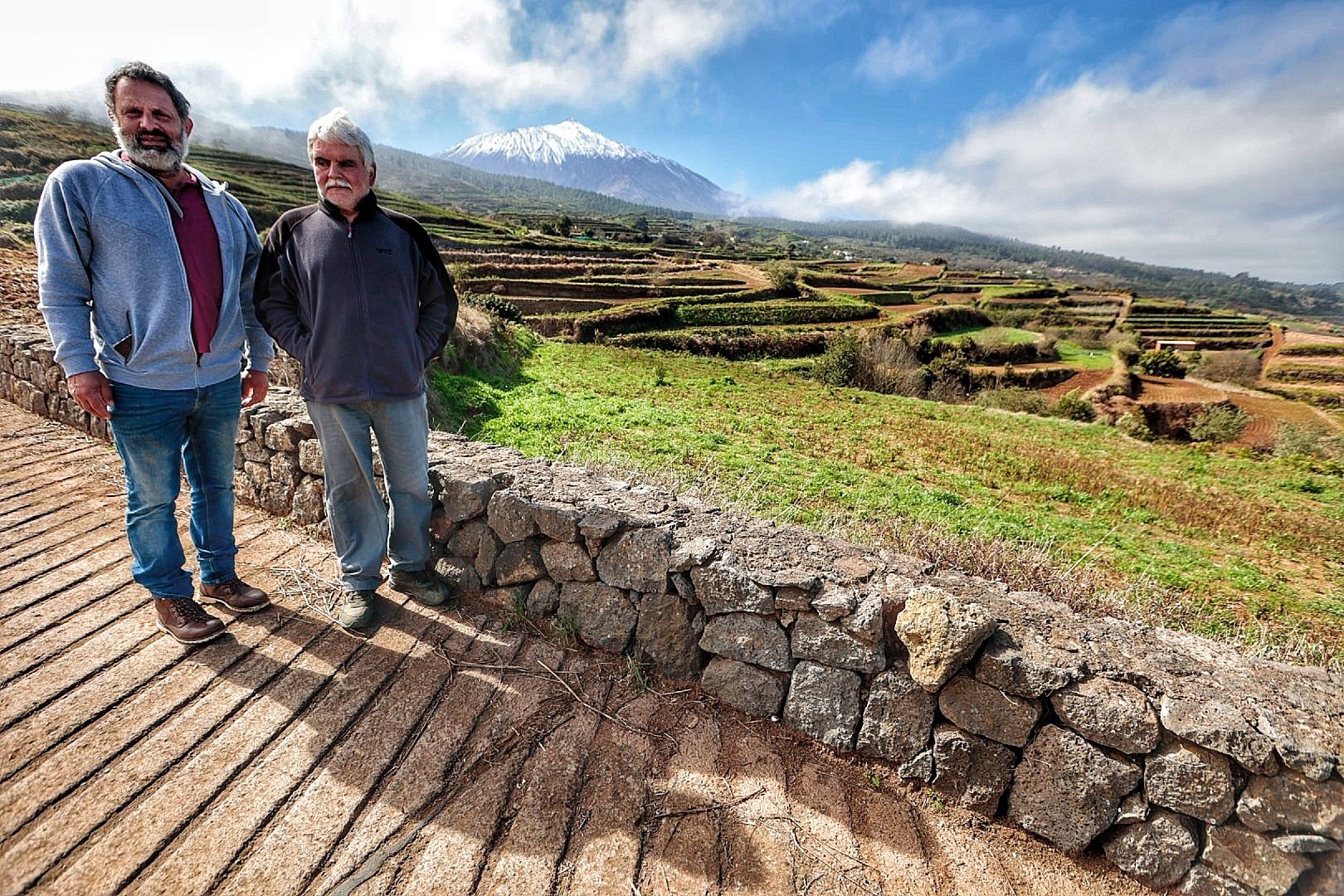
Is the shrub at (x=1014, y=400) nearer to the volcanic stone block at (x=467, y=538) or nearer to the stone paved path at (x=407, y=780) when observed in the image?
the stone paved path at (x=407, y=780)

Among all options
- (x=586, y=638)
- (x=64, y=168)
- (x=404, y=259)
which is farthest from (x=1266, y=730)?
(x=64, y=168)

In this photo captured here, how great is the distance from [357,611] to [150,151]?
229cm

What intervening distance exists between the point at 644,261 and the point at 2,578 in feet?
154

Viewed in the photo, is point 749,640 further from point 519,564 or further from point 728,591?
point 519,564

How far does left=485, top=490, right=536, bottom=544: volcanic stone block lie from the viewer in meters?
2.89

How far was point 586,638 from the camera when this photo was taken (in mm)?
2895

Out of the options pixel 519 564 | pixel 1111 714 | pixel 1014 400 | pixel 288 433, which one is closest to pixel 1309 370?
pixel 1014 400

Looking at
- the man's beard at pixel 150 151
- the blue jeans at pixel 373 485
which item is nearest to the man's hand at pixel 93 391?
the blue jeans at pixel 373 485

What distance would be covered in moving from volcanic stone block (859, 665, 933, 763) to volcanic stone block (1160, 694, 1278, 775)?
2.64ft

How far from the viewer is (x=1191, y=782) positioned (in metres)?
1.93

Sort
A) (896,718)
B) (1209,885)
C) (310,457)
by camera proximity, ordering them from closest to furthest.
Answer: (1209,885) < (896,718) < (310,457)

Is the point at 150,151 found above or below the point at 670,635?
above

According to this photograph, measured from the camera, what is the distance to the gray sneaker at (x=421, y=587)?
3043mm

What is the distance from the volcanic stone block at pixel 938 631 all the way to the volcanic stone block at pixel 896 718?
0.08 metres
